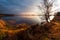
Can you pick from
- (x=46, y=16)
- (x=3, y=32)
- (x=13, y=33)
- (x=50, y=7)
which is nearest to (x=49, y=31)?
(x=46, y=16)

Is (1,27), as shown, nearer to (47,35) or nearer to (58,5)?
(47,35)

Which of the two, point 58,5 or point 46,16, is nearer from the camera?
point 46,16

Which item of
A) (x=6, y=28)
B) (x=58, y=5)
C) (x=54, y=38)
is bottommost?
(x=54, y=38)

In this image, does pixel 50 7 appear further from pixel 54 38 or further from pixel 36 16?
pixel 54 38

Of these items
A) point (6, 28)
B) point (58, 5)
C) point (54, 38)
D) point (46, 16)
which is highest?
point (58, 5)

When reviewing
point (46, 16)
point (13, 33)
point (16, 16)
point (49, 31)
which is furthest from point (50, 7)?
point (13, 33)

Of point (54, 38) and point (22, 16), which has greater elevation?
point (22, 16)

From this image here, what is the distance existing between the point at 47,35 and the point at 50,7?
2.86 feet

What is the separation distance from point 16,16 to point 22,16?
0.18 m

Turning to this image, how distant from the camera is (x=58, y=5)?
16.3ft

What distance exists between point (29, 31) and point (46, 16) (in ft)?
2.26

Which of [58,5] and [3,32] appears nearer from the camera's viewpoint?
[3,32]

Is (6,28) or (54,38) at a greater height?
(6,28)

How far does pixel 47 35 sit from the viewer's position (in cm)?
448
